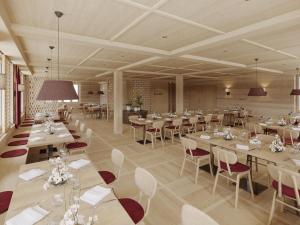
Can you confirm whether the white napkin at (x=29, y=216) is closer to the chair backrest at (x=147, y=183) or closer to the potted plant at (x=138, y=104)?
the chair backrest at (x=147, y=183)

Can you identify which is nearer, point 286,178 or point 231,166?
point 286,178

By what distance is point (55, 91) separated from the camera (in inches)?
92.0

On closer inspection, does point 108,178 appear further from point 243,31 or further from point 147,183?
point 243,31

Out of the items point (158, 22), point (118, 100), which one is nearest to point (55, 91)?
point (158, 22)

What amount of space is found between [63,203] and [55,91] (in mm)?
1407

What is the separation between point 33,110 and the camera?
481 inches

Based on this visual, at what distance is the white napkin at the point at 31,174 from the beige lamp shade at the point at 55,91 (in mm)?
936

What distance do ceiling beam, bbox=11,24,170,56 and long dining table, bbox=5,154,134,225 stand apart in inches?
96.6

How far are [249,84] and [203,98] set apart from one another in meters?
3.78

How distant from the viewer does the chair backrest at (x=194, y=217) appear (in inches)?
51.1

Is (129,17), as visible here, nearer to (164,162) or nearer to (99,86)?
(164,162)

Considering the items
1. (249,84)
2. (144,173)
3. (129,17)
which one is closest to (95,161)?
(144,173)

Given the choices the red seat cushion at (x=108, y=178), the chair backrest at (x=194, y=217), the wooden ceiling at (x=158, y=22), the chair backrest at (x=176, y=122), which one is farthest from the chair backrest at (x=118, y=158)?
the chair backrest at (x=176, y=122)

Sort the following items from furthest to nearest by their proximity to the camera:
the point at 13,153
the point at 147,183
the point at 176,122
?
the point at 176,122
the point at 13,153
the point at 147,183
